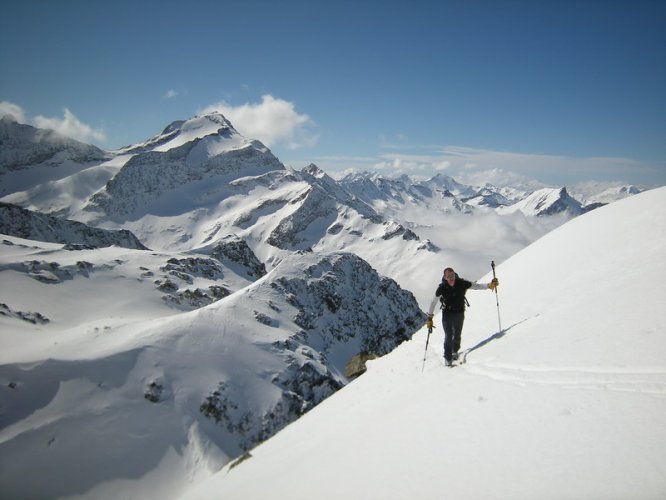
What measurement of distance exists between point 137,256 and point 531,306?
342 feet

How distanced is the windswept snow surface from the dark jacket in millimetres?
1339

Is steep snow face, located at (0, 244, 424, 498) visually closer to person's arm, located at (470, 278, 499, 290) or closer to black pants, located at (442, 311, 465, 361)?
black pants, located at (442, 311, 465, 361)

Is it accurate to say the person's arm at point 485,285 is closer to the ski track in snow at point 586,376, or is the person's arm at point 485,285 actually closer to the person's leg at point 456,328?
the person's leg at point 456,328

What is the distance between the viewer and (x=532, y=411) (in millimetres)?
5969

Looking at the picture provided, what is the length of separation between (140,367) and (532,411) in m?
52.9

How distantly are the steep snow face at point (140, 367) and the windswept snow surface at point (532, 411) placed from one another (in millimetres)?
37050

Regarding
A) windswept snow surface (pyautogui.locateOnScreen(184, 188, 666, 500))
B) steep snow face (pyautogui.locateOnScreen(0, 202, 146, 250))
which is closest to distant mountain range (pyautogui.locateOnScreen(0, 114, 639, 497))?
windswept snow surface (pyautogui.locateOnScreen(184, 188, 666, 500))

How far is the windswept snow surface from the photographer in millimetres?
4570

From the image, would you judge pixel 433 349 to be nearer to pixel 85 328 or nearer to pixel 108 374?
pixel 108 374

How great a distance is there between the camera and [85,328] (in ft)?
179

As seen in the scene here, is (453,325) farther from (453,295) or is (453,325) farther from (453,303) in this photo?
(453,295)

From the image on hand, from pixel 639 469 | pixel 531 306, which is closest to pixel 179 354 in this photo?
pixel 531 306

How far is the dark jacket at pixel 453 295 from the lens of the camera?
11.6 metres

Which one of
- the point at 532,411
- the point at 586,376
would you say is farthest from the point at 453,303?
the point at 532,411
